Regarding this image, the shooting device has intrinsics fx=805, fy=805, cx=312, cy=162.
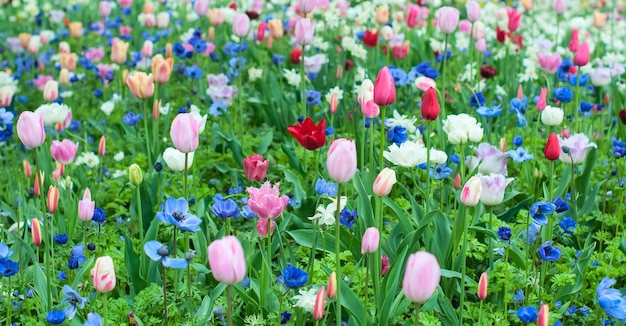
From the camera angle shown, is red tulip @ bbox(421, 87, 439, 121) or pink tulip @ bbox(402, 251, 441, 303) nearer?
pink tulip @ bbox(402, 251, 441, 303)

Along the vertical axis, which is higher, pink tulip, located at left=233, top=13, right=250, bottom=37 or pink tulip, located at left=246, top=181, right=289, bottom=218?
pink tulip, located at left=246, top=181, right=289, bottom=218

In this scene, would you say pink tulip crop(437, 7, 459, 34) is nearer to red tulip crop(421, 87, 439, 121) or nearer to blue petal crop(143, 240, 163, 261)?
red tulip crop(421, 87, 439, 121)

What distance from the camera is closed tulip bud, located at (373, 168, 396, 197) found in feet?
6.25

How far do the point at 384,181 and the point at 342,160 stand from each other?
9.6 inches

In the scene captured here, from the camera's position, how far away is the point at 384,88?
2166 mm

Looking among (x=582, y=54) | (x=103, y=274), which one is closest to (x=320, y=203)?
(x=103, y=274)

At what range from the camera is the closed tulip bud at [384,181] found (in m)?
1.91

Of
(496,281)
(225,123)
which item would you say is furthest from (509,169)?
(225,123)

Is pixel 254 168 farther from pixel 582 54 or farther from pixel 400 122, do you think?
pixel 582 54

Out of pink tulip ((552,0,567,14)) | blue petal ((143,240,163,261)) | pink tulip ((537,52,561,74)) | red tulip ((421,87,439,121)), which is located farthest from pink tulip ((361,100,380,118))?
pink tulip ((552,0,567,14))

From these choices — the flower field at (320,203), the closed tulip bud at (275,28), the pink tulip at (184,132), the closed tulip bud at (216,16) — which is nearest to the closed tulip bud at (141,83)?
the flower field at (320,203)

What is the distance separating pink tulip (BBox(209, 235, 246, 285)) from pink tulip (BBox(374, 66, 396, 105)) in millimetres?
808

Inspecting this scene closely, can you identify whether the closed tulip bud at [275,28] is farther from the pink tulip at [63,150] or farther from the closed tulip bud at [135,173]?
the closed tulip bud at [135,173]

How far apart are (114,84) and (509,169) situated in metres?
2.74
